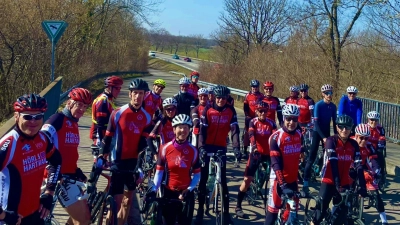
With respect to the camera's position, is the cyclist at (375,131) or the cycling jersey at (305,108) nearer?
the cyclist at (375,131)

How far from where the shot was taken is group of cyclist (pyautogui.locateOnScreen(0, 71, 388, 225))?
13.3 ft

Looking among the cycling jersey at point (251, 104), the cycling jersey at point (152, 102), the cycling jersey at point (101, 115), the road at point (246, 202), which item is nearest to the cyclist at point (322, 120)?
the road at point (246, 202)

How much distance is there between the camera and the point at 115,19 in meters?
41.1

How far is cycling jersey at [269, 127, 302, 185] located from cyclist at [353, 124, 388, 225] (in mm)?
1167

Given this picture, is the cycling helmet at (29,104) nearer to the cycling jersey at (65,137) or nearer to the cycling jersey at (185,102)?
the cycling jersey at (65,137)

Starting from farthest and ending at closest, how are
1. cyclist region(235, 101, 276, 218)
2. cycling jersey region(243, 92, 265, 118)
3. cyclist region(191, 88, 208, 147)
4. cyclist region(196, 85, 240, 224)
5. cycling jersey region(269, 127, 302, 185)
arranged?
cycling jersey region(243, 92, 265, 118) → cyclist region(191, 88, 208, 147) → cyclist region(235, 101, 276, 218) → cyclist region(196, 85, 240, 224) → cycling jersey region(269, 127, 302, 185)

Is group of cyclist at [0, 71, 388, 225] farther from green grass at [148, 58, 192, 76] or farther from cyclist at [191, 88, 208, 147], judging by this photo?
green grass at [148, 58, 192, 76]

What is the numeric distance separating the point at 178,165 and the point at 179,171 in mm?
80

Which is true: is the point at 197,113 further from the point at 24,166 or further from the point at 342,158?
the point at 24,166

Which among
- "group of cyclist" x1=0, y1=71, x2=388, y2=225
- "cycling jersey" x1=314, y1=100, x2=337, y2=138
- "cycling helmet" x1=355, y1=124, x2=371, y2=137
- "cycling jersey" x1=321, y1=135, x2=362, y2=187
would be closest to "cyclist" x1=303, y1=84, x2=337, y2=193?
"cycling jersey" x1=314, y1=100, x2=337, y2=138

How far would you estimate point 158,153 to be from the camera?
619 centimetres

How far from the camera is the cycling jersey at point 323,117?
9914mm

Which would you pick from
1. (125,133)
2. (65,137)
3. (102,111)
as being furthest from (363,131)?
(65,137)

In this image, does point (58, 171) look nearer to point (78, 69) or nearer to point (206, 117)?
point (206, 117)
